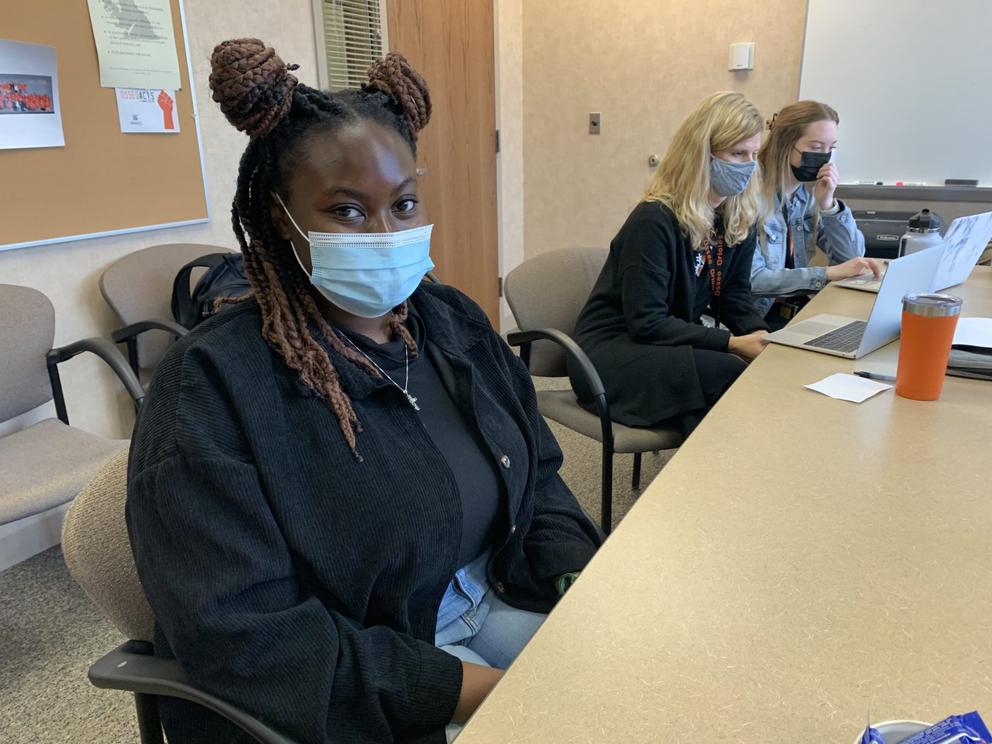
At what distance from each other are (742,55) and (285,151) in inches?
137

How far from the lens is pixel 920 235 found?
2369 mm

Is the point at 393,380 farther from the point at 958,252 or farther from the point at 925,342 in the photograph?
the point at 958,252

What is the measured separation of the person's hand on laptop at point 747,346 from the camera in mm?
1906

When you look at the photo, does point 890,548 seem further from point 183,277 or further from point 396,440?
point 183,277

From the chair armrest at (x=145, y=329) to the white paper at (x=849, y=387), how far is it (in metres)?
1.74

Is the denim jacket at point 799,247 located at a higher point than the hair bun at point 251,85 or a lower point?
lower

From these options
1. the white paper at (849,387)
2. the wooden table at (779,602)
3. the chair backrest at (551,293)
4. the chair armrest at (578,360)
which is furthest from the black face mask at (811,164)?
the wooden table at (779,602)

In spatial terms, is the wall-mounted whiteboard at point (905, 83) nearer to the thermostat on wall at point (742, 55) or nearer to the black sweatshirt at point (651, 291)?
the thermostat on wall at point (742, 55)

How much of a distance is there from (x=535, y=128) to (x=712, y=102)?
2534 millimetres

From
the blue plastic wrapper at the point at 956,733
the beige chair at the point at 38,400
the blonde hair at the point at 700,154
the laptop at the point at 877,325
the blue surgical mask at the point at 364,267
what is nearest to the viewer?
the blue plastic wrapper at the point at 956,733

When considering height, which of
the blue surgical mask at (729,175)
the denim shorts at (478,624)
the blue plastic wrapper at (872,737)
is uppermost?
the blue surgical mask at (729,175)

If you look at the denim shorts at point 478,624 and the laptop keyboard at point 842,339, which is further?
the laptop keyboard at point 842,339

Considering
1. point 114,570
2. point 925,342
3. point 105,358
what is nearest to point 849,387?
point 925,342

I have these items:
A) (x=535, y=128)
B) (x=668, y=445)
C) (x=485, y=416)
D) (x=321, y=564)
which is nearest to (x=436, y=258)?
(x=535, y=128)
